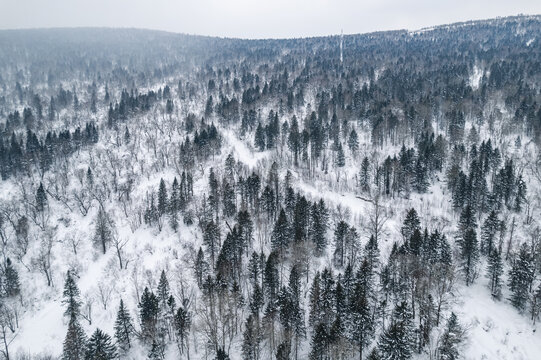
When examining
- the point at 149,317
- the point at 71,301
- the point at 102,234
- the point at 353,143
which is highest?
the point at 353,143

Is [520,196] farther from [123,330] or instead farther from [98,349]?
[98,349]

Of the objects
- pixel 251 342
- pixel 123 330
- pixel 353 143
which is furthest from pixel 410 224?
pixel 123 330

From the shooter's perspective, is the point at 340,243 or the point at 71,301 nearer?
the point at 71,301

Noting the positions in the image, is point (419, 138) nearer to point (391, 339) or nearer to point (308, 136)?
point (308, 136)

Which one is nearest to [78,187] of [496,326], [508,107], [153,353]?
[153,353]

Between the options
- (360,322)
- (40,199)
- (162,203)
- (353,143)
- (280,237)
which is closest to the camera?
(360,322)

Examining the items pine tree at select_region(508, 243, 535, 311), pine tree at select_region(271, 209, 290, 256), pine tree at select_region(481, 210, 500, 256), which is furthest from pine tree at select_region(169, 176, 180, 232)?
pine tree at select_region(508, 243, 535, 311)

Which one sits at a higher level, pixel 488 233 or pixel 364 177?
pixel 364 177
